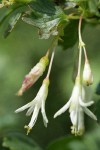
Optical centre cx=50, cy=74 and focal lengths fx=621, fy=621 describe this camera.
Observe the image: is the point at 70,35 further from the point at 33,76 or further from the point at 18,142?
the point at 18,142

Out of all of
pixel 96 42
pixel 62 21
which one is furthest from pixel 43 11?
pixel 96 42

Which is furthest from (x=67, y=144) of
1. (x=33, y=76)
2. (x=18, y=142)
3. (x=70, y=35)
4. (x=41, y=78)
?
(x=41, y=78)

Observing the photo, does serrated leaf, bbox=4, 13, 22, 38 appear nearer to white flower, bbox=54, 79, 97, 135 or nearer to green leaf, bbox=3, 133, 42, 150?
white flower, bbox=54, 79, 97, 135

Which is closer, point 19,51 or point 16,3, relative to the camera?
point 16,3

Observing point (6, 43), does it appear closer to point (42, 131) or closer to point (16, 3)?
point (42, 131)

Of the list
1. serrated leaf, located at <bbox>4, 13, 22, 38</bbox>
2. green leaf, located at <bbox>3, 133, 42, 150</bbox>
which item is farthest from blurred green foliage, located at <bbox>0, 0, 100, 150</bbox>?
serrated leaf, located at <bbox>4, 13, 22, 38</bbox>

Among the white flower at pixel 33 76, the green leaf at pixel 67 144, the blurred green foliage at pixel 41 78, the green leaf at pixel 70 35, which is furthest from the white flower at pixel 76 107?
the blurred green foliage at pixel 41 78
